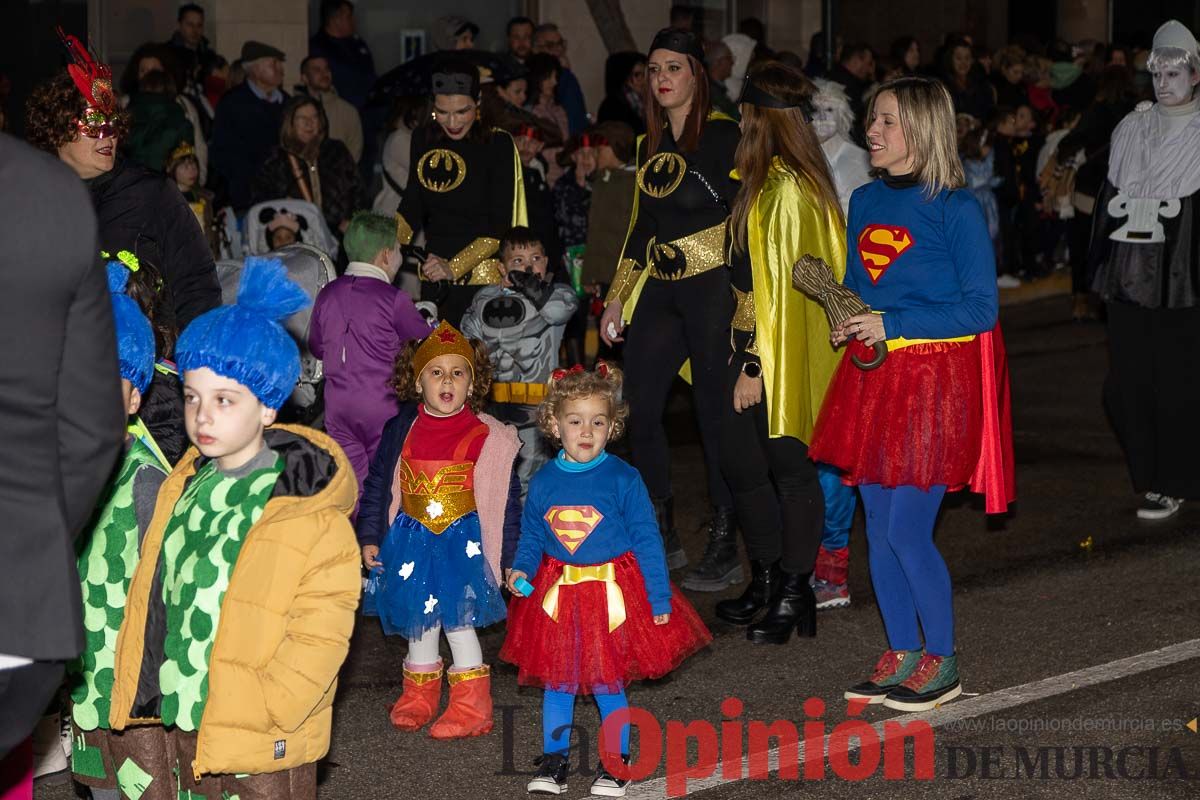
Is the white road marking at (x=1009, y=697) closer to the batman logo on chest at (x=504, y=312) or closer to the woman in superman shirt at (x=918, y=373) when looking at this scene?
the woman in superman shirt at (x=918, y=373)

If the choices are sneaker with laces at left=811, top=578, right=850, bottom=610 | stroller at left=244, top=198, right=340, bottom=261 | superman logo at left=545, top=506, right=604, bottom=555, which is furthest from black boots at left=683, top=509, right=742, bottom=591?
stroller at left=244, top=198, right=340, bottom=261

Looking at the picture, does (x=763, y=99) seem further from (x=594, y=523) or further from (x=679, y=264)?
(x=594, y=523)

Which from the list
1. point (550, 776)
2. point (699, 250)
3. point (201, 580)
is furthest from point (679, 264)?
point (201, 580)

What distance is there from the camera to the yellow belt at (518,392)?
325 inches

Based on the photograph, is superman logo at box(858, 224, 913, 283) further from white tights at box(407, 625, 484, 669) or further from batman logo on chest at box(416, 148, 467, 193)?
batman logo on chest at box(416, 148, 467, 193)

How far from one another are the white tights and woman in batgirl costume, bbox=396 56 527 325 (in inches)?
117

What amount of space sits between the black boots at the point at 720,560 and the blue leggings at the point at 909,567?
1.52 meters

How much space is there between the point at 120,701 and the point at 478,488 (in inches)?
74.9

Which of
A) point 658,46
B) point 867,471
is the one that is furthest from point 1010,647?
point 658,46

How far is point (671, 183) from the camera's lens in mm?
7133

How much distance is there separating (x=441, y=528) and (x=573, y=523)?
609 millimetres

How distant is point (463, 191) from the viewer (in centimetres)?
852

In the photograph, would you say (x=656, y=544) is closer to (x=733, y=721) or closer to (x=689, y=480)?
(x=733, y=721)

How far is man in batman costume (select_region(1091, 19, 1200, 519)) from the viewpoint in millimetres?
8188
